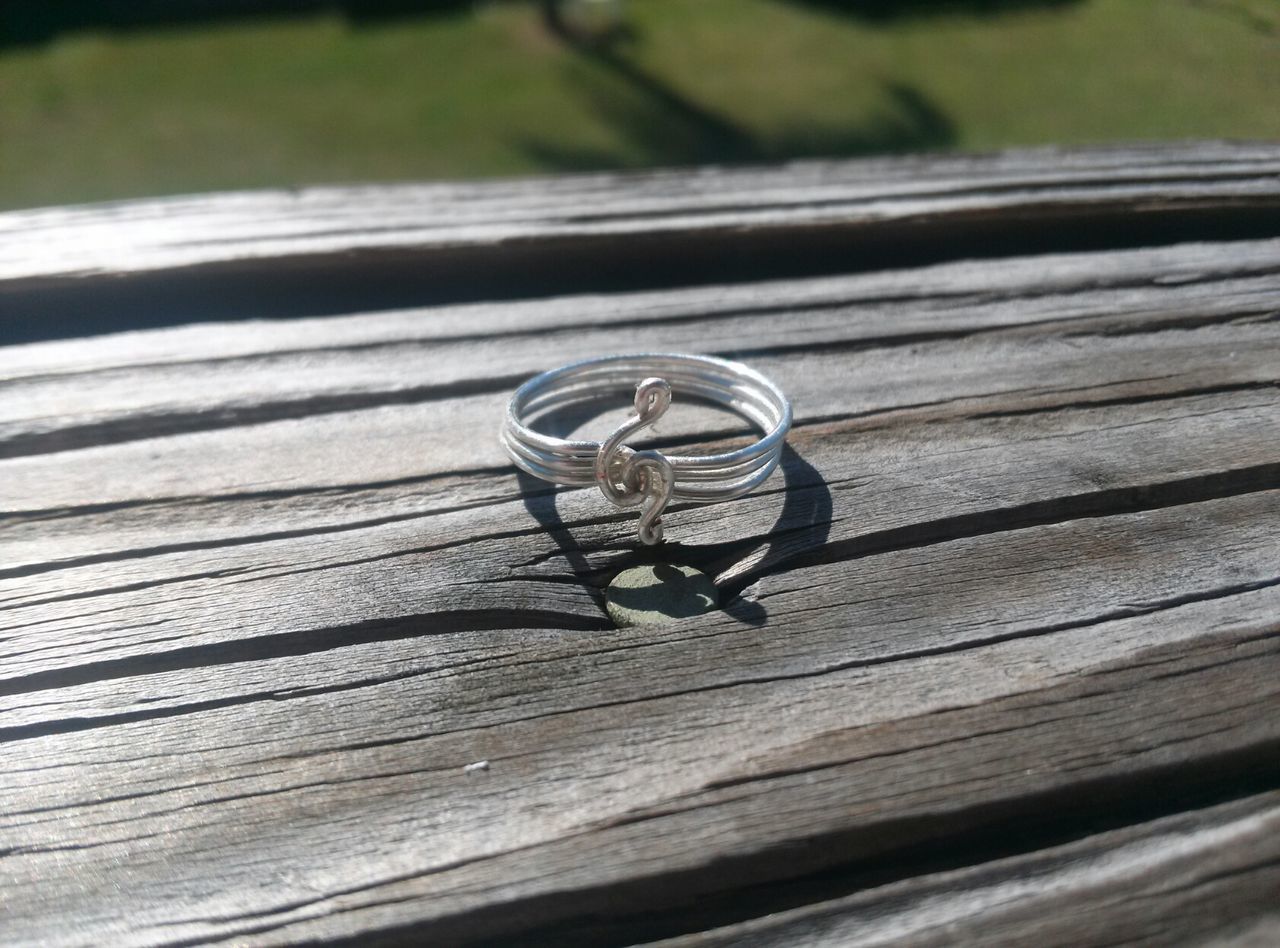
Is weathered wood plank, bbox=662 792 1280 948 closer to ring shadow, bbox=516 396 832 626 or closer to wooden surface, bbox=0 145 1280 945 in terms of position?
wooden surface, bbox=0 145 1280 945

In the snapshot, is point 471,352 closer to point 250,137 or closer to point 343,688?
point 343,688

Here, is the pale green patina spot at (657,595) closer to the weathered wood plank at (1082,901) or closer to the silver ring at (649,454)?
the silver ring at (649,454)

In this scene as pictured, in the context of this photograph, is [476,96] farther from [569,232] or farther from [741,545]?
[741,545]

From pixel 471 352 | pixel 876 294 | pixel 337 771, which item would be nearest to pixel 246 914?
pixel 337 771

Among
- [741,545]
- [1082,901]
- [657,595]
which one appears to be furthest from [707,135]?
[1082,901]

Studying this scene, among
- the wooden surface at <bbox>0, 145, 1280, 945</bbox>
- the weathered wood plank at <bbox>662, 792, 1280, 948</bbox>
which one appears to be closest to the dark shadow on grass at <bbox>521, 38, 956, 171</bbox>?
the wooden surface at <bbox>0, 145, 1280, 945</bbox>

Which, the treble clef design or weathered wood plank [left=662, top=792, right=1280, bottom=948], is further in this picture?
the treble clef design

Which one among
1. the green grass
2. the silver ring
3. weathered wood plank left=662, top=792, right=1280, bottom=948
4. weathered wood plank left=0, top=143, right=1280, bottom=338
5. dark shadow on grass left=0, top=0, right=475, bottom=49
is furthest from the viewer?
dark shadow on grass left=0, top=0, right=475, bottom=49
